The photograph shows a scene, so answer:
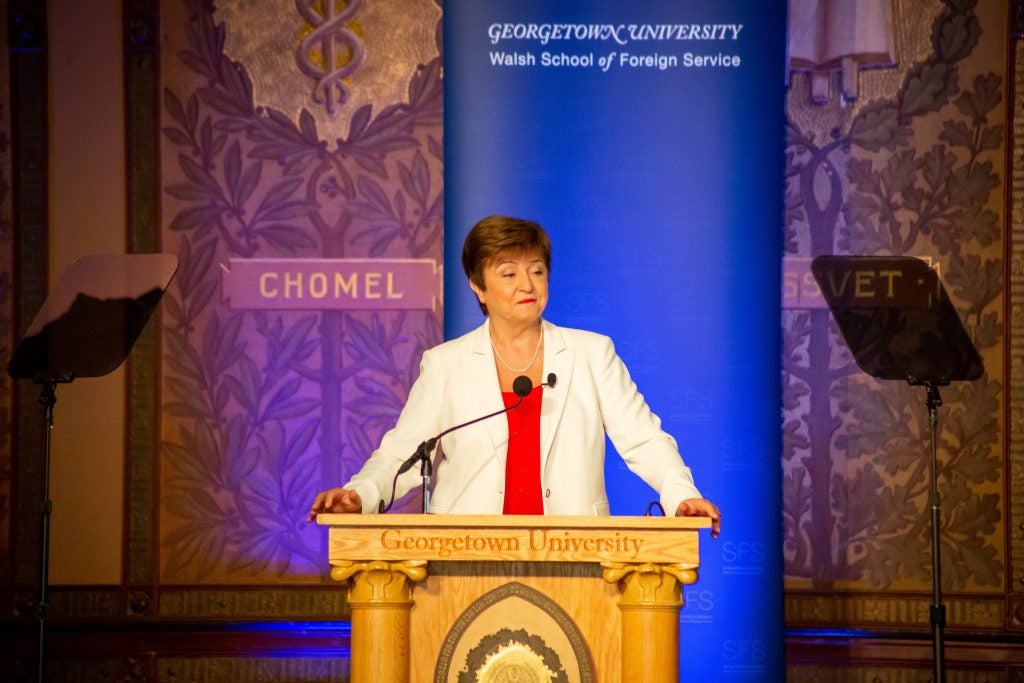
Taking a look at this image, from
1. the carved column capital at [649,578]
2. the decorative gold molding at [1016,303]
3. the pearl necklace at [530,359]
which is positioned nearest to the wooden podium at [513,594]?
the carved column capital at [649,578]

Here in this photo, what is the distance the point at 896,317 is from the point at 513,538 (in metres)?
2.70

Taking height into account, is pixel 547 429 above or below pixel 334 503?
above

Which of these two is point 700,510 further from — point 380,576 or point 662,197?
point 662,197

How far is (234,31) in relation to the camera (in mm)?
4859

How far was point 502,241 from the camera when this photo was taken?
10.5 feet

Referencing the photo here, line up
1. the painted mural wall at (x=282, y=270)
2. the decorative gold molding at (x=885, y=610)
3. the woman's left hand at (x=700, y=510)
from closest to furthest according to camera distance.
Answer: the woman's left hand at (x=700, y=510) → the decorative gold molding at (x=885, y=610) → the painted mural wall at (x=282, y=270)

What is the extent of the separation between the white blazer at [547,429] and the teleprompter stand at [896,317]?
5.88ft

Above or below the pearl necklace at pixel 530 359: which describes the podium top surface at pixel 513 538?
below

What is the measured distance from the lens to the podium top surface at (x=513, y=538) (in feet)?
8.41

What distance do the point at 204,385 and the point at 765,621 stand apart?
2485 mm

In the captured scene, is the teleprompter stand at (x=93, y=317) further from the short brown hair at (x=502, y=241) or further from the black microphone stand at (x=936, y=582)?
the black microphone stand at (x=936, y=582)

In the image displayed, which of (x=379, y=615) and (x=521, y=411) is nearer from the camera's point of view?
(x=379, y=615)

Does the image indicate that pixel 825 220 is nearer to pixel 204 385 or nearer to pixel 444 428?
pixel 444 428

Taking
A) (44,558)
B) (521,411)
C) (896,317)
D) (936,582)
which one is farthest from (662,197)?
(44,558)
